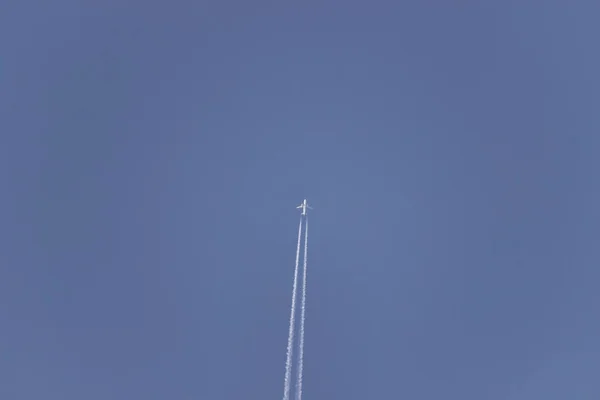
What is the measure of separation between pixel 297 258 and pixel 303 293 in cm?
528

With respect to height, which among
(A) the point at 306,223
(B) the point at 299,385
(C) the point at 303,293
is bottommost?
(B) the point at 299,385

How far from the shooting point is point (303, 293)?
103 meters

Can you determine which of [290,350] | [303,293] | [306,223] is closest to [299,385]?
[290,350]

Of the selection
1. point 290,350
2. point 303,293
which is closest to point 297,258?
point 303,293

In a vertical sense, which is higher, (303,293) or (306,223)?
(306,223)

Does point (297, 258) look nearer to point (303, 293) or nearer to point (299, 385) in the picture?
point (303, 293)

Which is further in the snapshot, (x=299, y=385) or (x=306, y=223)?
(x=306, y=223)

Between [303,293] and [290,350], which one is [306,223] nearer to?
[303,293]

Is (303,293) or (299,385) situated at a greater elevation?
(303,293)

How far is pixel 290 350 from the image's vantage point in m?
96.7

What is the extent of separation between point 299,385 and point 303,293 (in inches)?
489

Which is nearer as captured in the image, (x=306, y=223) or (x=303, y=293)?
(x=303, y=293)

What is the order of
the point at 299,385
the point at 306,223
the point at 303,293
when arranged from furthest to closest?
the point at 306,223, the point at 303,293, the point at 299,385

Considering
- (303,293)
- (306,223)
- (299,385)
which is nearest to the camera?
(299,385)
